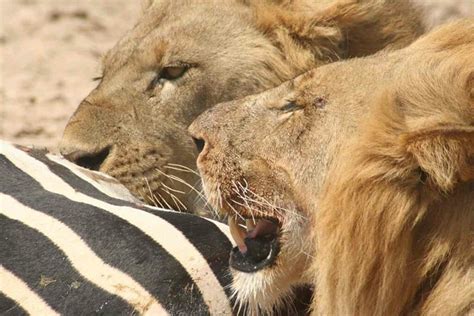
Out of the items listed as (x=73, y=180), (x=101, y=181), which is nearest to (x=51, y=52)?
(x=101, y=181)

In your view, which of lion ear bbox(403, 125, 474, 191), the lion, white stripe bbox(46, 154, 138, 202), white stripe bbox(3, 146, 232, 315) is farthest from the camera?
white stripe bbox(46, 154, 138, 202)

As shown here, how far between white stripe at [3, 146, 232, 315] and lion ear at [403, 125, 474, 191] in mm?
694

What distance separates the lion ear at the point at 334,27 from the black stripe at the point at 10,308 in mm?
1637

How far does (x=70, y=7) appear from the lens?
7957mm

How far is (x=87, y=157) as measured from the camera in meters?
4.03

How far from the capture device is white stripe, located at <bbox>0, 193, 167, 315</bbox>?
2885 millimetres

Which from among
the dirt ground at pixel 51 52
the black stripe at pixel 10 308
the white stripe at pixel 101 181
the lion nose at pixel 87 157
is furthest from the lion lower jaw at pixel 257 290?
the dirt ground at pixel 51 52

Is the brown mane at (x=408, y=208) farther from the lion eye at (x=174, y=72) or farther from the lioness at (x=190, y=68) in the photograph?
the lion eye at (x=174, y=72)

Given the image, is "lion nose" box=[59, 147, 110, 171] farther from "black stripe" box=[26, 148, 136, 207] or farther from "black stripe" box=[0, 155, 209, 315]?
"black stripe" box=[0, 155, 209, 315]

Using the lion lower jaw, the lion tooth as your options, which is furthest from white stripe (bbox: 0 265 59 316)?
the lion tooth

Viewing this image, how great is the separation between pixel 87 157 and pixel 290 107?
1.16 meters

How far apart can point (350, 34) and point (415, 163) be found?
1653 mm

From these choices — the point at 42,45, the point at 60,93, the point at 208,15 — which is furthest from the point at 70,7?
the point at 208,15

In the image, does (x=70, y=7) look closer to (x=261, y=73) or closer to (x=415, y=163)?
(x=261, y=73)
